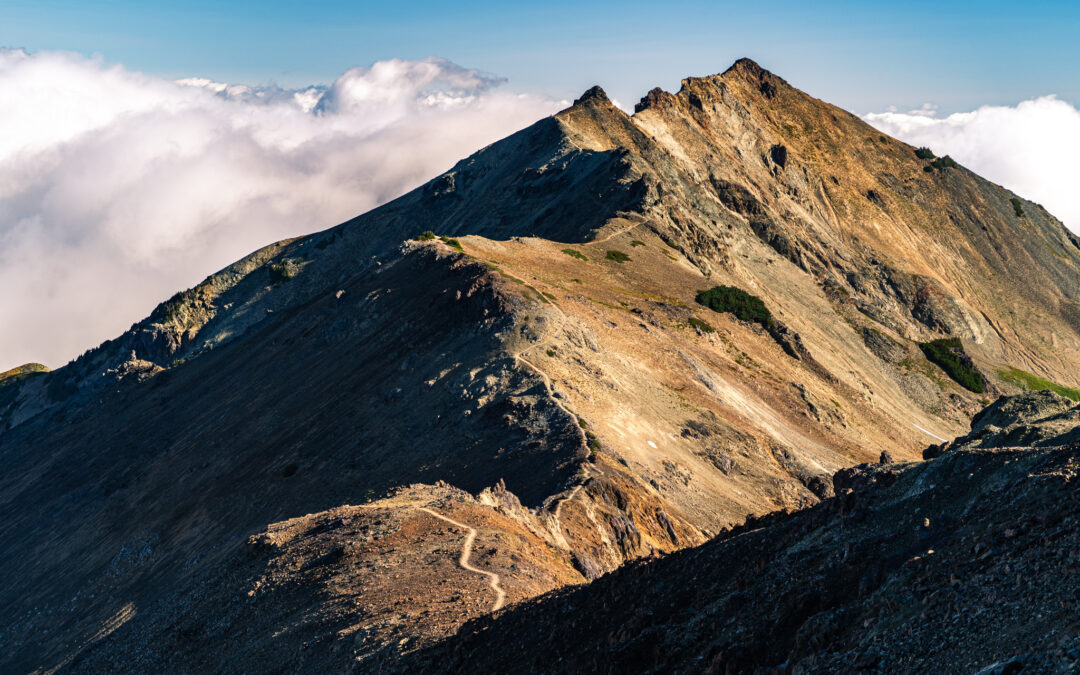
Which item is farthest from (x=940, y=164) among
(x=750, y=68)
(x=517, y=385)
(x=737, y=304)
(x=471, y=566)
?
(x=471, y=566)

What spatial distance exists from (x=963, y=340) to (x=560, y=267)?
73115 millimetres

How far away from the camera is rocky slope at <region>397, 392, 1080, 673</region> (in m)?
17.2

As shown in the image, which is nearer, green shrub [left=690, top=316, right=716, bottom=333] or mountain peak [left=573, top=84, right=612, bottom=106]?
green shrub [left=690, top=316, right=716, bottom=333]

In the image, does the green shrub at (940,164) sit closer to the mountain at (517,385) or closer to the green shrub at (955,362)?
the mountain at (517,385)

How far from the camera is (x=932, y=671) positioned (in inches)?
658

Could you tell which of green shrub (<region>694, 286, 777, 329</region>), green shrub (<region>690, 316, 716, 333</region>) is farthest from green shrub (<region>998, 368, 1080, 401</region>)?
green shrub (<region>690, 316, 716, 333</region>)

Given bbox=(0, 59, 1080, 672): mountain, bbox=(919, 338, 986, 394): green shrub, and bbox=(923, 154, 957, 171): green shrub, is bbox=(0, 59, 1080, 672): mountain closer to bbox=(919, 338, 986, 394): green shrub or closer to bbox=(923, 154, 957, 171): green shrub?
bbox=(919, 338, 986, 394): green shrub

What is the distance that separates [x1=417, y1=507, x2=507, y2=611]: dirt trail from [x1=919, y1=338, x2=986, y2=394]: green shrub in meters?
96.6

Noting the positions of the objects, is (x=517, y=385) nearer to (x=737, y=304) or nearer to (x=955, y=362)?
(x=737, y=304)

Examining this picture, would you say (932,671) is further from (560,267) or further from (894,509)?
(560,267)

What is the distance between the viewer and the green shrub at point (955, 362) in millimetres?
116906

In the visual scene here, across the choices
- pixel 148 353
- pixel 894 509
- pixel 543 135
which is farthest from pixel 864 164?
pixel 894 509

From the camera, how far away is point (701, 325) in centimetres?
8912

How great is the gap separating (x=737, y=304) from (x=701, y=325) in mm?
11651
